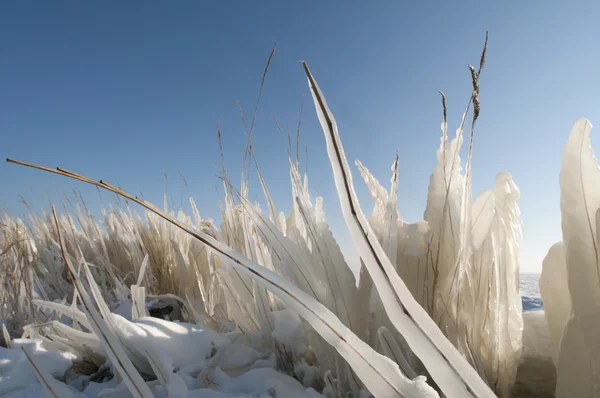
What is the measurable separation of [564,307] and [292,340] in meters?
0.54

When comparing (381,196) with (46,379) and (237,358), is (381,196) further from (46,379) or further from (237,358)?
(46,379)

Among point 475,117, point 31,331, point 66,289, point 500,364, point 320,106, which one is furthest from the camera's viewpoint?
point 66,289

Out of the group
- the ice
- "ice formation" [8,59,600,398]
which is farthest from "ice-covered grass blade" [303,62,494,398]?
the ice

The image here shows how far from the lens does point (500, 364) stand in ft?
2.46

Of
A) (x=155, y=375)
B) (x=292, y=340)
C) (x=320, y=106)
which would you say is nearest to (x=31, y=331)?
(x=155, y=375)

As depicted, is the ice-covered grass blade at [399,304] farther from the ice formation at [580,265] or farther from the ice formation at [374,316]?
the ice formation at [580,265]

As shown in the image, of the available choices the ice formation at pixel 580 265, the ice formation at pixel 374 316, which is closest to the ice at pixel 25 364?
the ice formation at pixel 374 316

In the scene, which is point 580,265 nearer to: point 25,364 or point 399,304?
point 399,304

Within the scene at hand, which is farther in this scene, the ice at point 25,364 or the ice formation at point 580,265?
the ice at point 25,364

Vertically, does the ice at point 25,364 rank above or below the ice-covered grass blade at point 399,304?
below

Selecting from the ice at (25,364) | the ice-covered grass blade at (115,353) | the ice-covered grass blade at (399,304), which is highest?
the ice-covered grass blade at (399,304)

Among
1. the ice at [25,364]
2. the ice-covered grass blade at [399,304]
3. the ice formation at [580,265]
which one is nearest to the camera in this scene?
the ice-covered grass blade at [399,304]

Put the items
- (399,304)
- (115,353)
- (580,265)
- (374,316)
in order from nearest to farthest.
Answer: (399,304), (115,353), (580,265), (374,316)

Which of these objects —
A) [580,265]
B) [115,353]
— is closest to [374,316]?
[580,265]
